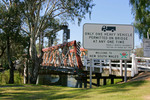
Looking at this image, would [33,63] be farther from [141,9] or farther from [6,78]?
[6,78]

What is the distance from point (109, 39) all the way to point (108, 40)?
8 centimetres

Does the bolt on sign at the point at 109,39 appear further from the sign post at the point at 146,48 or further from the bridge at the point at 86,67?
the bridge at the point at 86,67

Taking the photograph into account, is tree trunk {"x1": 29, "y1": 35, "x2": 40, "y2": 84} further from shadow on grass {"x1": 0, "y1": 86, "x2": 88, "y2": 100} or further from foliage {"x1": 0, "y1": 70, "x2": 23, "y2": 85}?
foliage {"x1": 0, "y1": 70, "x2": 23, "y2": 85}

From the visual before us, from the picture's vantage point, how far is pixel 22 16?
71.3ft

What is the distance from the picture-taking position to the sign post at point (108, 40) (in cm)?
991

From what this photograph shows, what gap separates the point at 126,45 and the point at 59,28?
1972 centimetres

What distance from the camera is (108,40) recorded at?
9961 mm

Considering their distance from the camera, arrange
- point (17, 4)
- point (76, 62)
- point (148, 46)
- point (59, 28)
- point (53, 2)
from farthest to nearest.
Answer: point (59, 28), point (53, 2), point (17, 4), point (76, 62), point (148, 46)

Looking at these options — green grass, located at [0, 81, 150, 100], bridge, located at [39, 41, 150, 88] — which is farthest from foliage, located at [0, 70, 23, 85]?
green grass, located at [0, 81, 150, 100]

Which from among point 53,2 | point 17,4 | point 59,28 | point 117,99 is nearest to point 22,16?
point 17,4

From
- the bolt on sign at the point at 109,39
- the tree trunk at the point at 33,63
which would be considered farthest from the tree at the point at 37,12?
the bolt on sign at the point at 109,39

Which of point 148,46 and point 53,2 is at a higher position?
point 53,2

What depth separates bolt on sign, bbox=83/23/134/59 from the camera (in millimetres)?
9914

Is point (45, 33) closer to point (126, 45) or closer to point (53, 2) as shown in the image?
point (53, 2)
